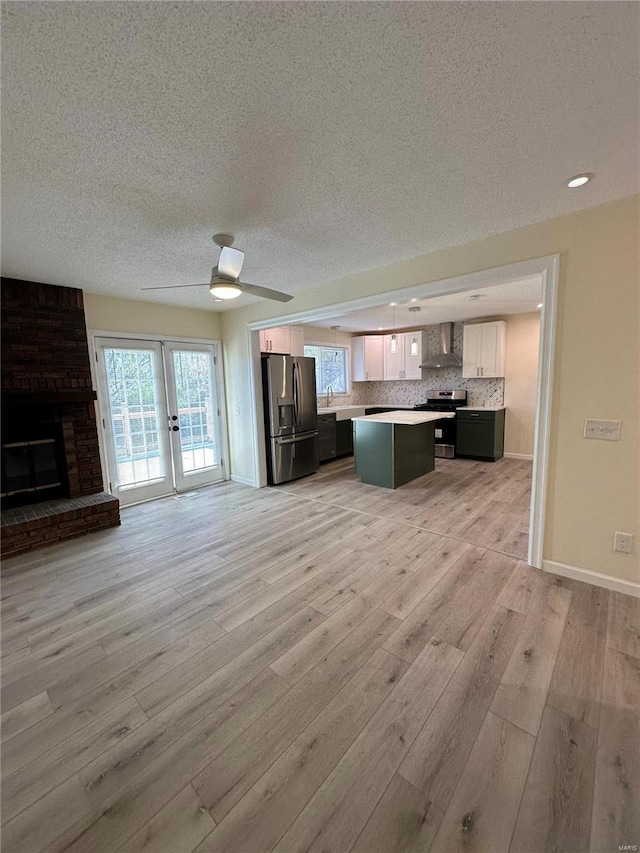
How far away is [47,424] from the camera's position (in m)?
3.62

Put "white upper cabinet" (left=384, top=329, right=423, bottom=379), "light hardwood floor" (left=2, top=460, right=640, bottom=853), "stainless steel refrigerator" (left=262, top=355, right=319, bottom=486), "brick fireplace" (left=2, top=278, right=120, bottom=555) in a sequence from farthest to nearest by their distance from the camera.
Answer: "white upper cabinet" (left=384, top=329, right=423, bottom=379)
"stainless steel refrigerator" (left=262, top=355, right=319, bottom=486)
"brick fireplace" (left=2, top=278, right=120, bottom=555)
"light hardwood floor" (left=2, top=460, right=640, bottom=853)

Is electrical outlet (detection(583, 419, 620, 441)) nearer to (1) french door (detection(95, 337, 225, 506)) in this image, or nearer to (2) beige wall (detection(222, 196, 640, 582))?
(2) beige wall (detection(222, 196, 640, 582))

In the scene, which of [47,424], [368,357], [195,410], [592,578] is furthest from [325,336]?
[592,578]

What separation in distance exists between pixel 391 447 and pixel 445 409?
98.0 inches

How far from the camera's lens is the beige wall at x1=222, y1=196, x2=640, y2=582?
7.01ft

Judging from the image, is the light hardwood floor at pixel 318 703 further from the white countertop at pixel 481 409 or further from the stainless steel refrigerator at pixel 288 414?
the white countertop at pixel 481 409

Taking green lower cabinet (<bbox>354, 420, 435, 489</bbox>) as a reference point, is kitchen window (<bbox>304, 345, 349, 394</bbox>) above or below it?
above

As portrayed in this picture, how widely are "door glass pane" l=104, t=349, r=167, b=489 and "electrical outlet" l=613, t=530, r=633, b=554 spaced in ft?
15.7

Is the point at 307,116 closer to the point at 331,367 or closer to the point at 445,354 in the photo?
the point at 445,354

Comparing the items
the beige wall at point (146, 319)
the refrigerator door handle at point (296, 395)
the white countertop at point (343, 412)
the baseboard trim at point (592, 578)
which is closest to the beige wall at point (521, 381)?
the white countertop at point (343, 412)

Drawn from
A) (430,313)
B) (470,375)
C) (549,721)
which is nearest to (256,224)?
(549,721)

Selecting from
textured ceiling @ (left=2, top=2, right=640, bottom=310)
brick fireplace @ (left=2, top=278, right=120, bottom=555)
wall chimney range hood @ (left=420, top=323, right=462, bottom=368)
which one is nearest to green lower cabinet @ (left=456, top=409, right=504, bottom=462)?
wall chimney range hood @ (left=420, top=323, right=462, bottom=368)

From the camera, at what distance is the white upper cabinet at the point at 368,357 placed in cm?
715

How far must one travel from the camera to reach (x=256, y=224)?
232 centimetres
